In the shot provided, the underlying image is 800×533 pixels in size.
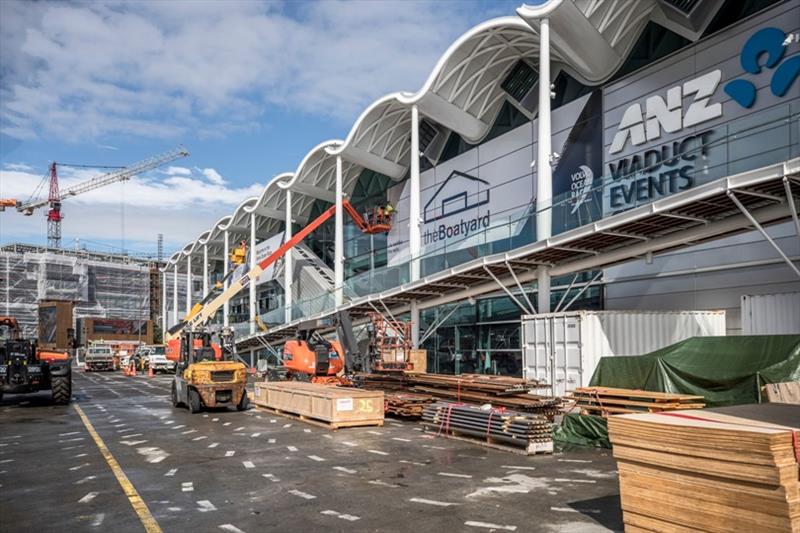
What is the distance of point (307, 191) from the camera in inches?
1725

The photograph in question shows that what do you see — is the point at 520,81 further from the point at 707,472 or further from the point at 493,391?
the point at 707,472

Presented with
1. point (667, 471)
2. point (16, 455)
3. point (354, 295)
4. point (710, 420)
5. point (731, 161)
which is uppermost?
point (731, 161)

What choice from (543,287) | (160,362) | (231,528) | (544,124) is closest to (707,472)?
(231,528)

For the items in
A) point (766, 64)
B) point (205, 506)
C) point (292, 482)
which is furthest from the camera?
point (766, 64)

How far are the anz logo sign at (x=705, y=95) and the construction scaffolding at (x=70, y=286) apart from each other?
241 feet

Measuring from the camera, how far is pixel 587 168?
25.9 meters

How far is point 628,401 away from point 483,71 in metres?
19.1

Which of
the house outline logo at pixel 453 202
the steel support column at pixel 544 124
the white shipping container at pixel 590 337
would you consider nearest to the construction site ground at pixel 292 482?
the white shipping container at pixel 590 337

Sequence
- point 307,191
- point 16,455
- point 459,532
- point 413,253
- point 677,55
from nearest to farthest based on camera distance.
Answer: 1. point 459,532
2. point 16,455
3. point 677,55
4. point 413,253
5. point 307,191

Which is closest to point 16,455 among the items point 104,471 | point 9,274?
point 104,471

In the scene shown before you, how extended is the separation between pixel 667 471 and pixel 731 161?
10.9 meters

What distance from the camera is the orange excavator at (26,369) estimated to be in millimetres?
→ 22453

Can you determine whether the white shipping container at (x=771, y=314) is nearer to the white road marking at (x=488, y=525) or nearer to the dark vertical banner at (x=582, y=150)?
the dark vertical banner at (x=582, y=150)

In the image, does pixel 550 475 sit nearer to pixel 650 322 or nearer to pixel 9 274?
pixel 650 322
